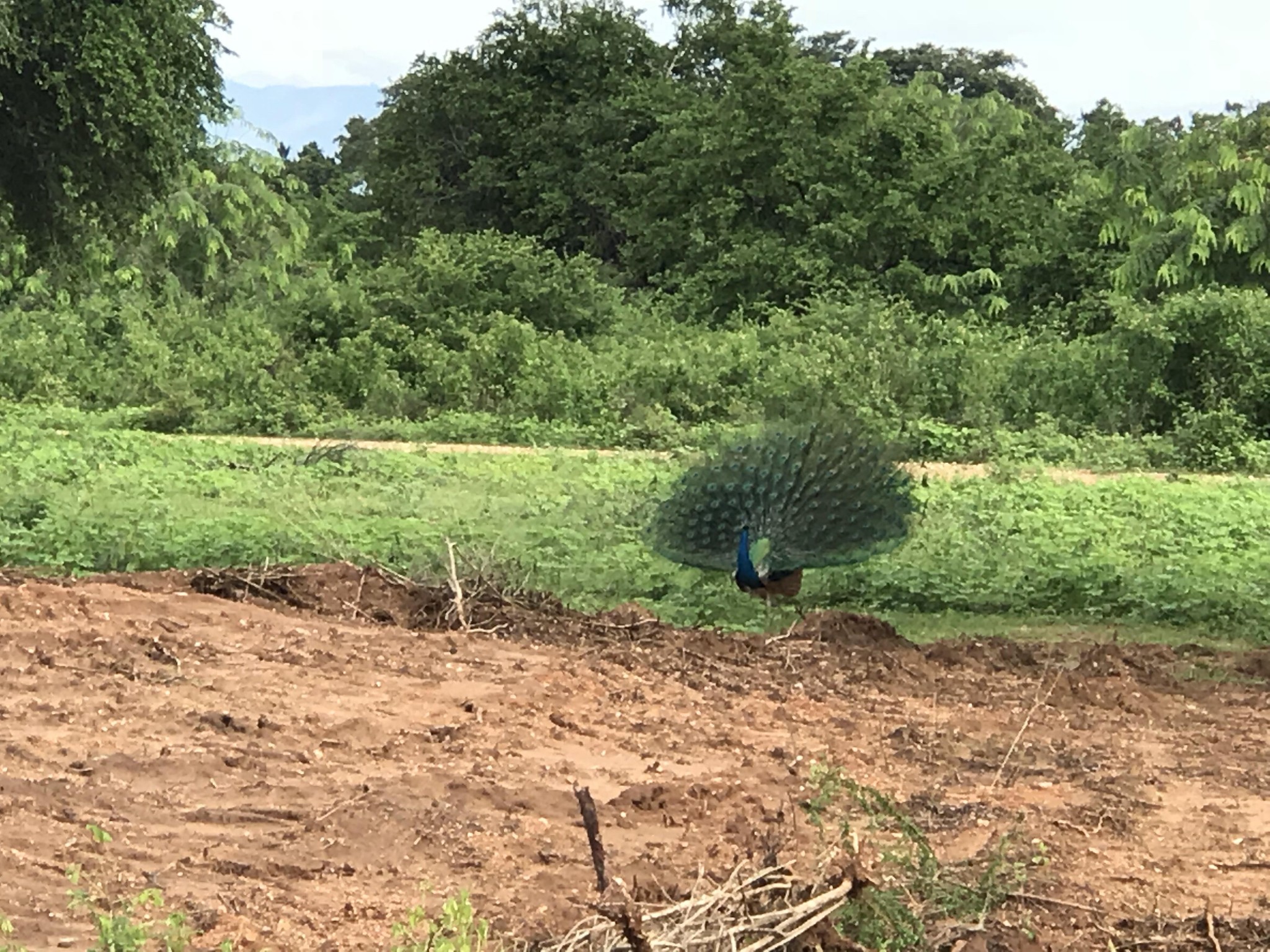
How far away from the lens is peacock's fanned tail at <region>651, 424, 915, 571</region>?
8.40 metres

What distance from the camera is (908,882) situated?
3.79 meters

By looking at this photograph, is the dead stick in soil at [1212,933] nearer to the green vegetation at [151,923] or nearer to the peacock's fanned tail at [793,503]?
the green vegetation at [151,923]

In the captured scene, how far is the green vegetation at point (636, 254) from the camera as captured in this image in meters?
14.3

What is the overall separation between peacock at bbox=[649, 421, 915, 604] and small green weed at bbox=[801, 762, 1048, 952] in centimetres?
372

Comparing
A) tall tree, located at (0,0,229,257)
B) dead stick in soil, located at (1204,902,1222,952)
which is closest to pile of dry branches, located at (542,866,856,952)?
dead stick in soil, located at (1204,902,1222,952)

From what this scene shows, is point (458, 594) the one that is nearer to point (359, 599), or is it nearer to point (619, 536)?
point (359, 599)

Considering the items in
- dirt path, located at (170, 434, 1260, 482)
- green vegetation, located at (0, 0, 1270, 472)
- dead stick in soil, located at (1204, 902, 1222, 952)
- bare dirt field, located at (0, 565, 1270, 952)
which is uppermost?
green vegetation, located at (0, 0, 1270, 472)

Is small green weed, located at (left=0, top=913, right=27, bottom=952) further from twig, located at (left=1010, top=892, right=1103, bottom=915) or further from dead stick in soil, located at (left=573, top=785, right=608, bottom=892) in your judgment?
twig, located at (left=1010, top=892, right=1103, bottom=915)

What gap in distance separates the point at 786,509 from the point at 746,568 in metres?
0.53

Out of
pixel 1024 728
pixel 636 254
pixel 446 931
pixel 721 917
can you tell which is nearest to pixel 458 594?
pixel 1024 728

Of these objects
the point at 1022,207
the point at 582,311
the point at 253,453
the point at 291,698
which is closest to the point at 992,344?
the point at 1022,207

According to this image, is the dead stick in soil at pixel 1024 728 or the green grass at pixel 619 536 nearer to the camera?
the dead stick in soil at pixel 1024 728

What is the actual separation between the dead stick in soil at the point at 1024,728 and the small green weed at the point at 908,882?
89 cm

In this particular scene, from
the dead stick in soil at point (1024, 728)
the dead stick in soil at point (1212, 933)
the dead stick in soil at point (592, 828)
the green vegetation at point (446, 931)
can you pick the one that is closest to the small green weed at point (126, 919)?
the green vegetation at point (446, 931)
